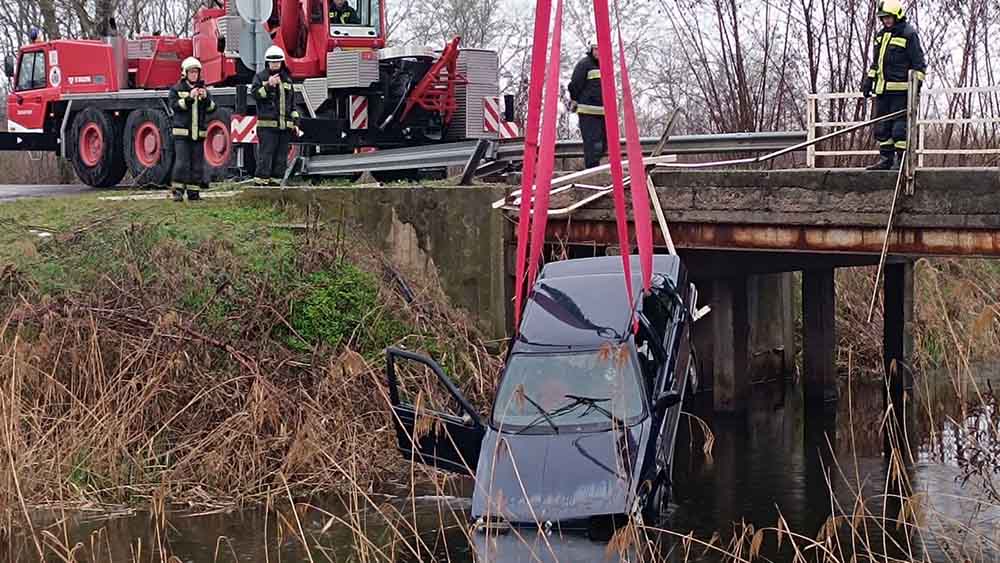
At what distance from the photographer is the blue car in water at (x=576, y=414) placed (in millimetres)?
Result: 8812

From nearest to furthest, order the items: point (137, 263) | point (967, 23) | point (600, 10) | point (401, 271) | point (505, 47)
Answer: point (600, 10)
point (137, 263)
point (401, 271)
point (967, 23)
point (505, 47)

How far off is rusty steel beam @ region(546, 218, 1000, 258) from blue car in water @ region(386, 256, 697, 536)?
203 cm

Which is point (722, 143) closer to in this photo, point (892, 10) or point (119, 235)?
point (892, 10)

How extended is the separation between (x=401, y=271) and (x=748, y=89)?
5649mm

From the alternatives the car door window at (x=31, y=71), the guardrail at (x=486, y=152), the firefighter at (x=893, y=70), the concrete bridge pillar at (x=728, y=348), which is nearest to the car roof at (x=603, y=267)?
the firefighter at (x=893, y=70)

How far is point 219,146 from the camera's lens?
17.9m

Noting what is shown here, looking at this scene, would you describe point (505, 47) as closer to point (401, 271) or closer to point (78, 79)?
point (78, 79)

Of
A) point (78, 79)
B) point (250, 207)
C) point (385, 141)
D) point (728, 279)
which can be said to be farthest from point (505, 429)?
point (78, 79)

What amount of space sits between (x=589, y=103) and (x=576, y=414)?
5.95 metres

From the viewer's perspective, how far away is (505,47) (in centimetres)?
3703

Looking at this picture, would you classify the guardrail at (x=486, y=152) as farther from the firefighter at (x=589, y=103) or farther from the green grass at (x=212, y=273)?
the green grass at (x=212, y=273)

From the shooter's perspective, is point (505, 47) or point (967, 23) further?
point (505, 47)

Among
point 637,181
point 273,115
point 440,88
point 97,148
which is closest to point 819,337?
point 440,88

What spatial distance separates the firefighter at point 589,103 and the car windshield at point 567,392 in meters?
5.19
